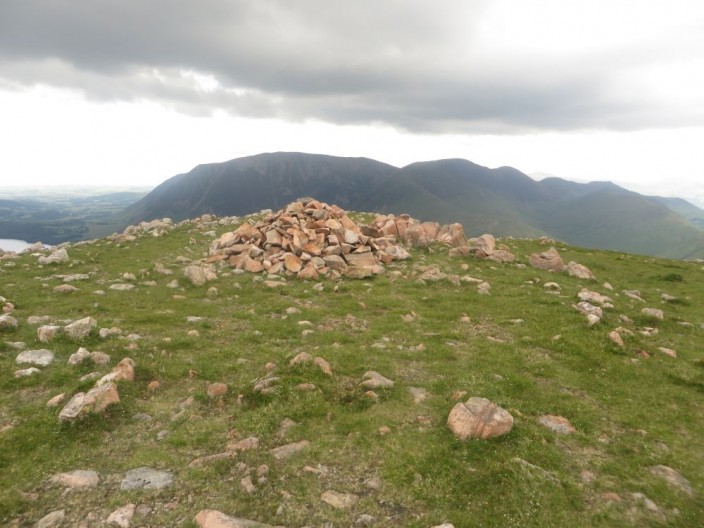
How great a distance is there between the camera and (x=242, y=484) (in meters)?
9.75

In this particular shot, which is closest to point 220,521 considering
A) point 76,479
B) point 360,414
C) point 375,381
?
point 76,479

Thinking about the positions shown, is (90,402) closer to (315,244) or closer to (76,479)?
(76,479)

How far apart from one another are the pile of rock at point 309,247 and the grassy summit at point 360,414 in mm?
6506

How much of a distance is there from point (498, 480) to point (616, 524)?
2.46 m

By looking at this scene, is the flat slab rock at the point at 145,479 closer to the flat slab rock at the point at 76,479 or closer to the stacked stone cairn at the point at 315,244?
the flat slab rock at the point at 76,479

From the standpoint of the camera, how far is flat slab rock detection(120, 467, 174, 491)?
964cm

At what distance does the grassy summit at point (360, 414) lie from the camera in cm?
921

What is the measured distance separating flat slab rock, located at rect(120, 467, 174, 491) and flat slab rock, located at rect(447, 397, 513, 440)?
786 cm

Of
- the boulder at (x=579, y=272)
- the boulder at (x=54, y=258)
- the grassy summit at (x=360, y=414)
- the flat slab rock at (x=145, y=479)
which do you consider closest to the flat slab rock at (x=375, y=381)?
the grassy summit at (x=360, y=414)

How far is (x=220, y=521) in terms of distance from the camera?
27.7ft

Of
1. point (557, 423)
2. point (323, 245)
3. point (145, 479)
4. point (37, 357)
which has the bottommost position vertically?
point (145, 479)

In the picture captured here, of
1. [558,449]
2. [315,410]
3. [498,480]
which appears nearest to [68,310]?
[315,410]

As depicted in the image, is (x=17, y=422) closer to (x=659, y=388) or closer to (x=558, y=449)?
(x=558, y=449)

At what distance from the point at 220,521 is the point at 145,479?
277 cm
